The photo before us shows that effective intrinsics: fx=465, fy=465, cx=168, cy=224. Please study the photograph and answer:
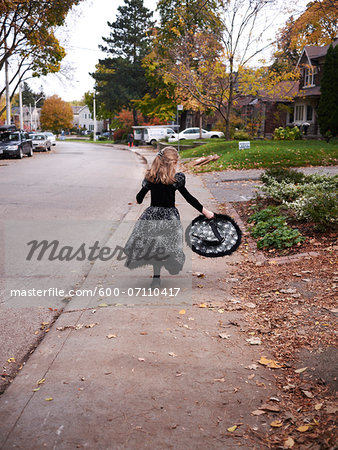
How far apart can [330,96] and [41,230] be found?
92.8ft

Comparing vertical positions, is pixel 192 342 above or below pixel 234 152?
below

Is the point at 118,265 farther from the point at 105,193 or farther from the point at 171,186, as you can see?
the point at 105,193

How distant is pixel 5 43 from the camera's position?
2881 centimetres

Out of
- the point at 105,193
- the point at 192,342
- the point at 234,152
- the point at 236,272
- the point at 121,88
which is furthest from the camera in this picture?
the point at 121,88

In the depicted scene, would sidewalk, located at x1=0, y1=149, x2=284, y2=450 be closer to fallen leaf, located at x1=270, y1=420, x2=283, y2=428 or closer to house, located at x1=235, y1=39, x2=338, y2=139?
fallen leaf, located at x1=270, y1=420, x2=283, y2=428

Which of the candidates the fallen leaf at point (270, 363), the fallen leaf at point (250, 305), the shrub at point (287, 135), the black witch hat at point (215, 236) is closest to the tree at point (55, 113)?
the shrub at point (287, 135)

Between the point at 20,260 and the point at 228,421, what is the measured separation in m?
4.87

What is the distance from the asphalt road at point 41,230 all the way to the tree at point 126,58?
41.6 metres

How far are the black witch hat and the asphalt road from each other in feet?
5.89

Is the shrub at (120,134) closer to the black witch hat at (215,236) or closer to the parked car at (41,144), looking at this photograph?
the parked car at (41,144)

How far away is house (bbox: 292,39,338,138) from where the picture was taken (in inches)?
1511

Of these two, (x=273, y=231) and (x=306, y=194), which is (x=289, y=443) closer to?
(x=273, y=231)

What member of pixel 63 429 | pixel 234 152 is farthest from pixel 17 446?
pixel 234 152

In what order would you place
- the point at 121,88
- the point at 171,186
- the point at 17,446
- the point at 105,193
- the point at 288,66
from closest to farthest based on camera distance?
the point at 17,446 → the point at 171,186 → the point at 105,193 → the point at 288,66 → the point at 121,88
